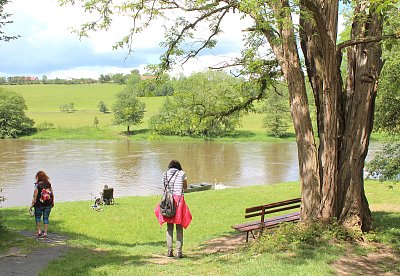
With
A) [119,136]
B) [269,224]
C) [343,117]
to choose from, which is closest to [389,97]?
[343,117]

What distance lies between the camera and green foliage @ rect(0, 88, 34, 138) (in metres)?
64.9

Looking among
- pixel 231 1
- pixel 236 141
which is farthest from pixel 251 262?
pixel 236 141

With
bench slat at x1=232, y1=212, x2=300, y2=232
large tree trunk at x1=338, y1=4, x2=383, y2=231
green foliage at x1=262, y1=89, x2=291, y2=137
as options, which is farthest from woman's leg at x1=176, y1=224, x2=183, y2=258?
green foliage at x1=262, y1=89, x2=291, y2=137

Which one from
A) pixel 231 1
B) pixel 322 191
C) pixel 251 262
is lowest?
pixel 251 262

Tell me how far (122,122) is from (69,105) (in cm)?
A: 3965

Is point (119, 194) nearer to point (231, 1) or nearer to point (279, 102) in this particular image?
point (231, 1)

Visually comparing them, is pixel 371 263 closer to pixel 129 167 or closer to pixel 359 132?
pixel 359 132

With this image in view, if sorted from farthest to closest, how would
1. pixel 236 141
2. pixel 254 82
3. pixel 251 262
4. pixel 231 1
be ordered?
pixel 236 141, pixel 254 82, pixel 231 1, pixel 251 262

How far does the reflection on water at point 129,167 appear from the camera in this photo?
26577 mm

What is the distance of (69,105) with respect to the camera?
4008 inches

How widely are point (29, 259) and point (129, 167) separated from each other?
28.0m

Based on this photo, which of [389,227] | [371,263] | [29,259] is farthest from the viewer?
[389,227]

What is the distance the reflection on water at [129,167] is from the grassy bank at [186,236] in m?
6.79

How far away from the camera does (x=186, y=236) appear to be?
39.4 feet
